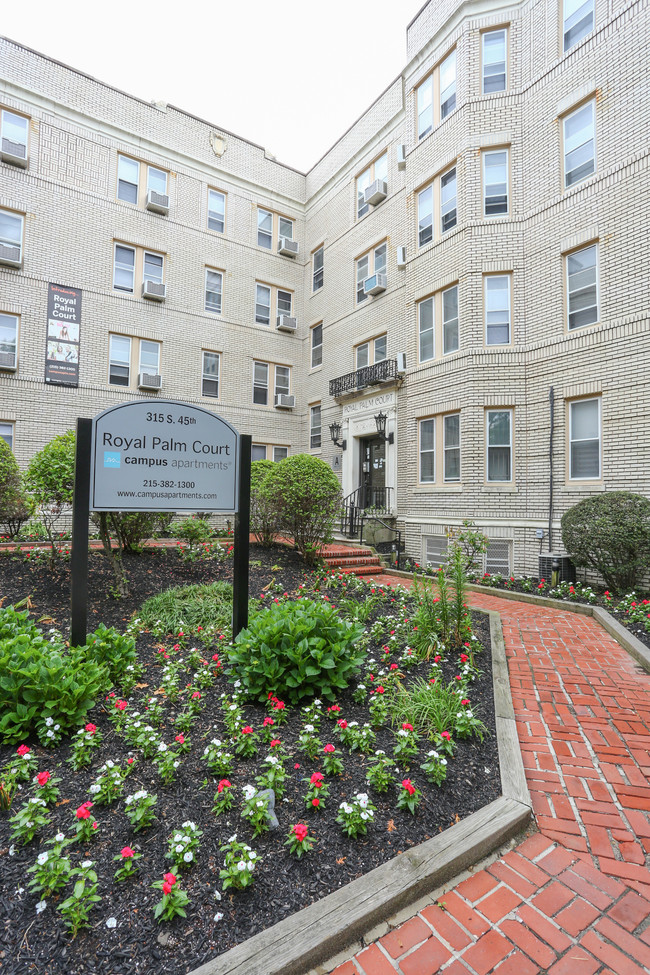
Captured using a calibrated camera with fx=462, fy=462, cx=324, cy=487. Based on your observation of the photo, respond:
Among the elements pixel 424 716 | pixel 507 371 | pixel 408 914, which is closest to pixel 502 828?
pixel 408 914

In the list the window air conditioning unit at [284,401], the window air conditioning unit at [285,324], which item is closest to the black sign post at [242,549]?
the window air conditioning unit at [284,401]

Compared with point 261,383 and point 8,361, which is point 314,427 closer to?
point 261,383

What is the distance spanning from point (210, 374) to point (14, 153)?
25.2 feet

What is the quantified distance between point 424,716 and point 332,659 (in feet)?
2.49

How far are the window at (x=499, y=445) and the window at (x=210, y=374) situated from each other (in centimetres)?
934

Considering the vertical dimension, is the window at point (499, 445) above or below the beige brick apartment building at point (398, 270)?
below

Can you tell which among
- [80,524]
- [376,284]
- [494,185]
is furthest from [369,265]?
[80,524]

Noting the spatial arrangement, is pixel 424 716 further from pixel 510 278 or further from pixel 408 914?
pixel 510 278

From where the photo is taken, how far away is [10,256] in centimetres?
1256

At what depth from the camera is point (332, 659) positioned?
3.50 meters

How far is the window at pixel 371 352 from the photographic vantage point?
1416 cm

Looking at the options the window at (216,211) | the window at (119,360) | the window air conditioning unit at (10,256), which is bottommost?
the window at (119,360)

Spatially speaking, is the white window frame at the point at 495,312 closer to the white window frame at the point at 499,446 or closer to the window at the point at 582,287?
the window at the point at 582,287

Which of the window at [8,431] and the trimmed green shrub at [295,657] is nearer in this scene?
the trimmed green shrub at [295,657]
